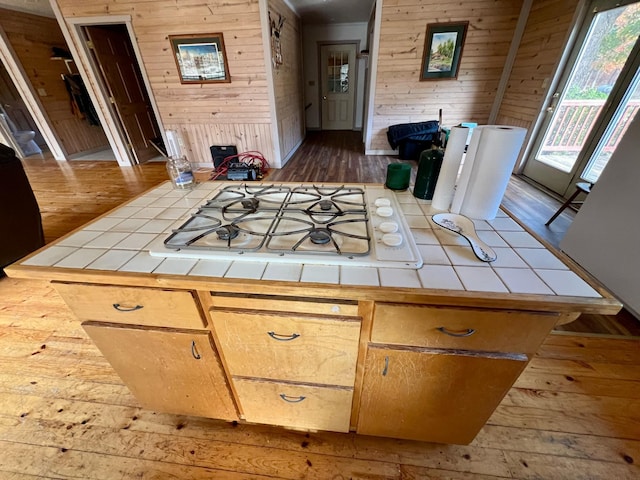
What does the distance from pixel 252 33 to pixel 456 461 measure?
4604mm

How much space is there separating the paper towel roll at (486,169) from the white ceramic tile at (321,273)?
1.82 feet

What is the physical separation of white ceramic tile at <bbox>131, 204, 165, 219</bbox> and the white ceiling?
5232mm

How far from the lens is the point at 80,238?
0.85m

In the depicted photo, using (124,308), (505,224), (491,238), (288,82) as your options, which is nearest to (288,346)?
(124,308)

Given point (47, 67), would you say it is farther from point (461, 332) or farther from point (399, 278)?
point (461, 332)

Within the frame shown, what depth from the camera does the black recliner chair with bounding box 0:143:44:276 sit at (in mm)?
1839

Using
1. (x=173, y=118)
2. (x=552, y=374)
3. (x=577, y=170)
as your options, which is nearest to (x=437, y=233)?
(x=552, y=374)

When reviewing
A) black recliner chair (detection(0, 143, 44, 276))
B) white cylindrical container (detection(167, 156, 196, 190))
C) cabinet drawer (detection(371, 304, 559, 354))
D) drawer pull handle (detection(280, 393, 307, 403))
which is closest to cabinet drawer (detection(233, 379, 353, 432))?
drawer pull handle (detection(280, 393, 307, 403))

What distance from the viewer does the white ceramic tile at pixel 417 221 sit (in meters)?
0.88

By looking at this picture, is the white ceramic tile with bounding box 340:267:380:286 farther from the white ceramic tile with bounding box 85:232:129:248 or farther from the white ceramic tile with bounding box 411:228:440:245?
the white ceramic tile with bounding box 85:232:129:248

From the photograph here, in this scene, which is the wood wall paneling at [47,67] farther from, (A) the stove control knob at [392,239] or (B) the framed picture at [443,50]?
(A) the stove control knob at [392,239]

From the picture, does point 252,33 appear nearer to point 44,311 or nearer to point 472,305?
point 44,311

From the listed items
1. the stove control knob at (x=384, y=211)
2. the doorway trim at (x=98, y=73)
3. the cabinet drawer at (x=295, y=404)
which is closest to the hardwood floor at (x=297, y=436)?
the cabinet drawer at (x=295, y=404)

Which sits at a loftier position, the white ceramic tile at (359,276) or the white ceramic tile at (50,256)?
the white ceramic tile at (359,276)
